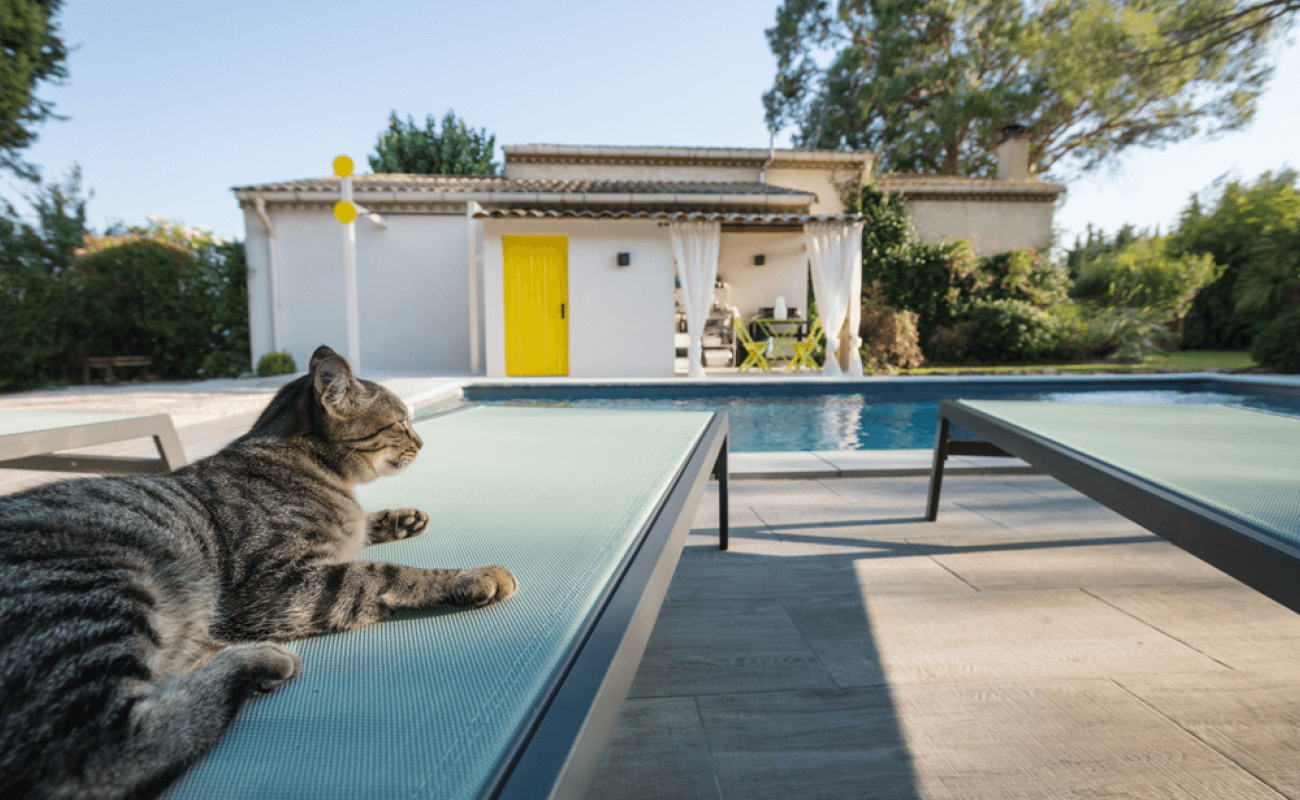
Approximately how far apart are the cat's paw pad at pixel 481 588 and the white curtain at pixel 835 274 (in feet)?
31.2

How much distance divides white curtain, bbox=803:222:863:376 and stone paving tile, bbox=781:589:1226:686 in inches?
320

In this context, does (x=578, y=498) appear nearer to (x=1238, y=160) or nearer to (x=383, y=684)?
(x=383, y=684)

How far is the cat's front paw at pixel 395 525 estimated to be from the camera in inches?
50.4

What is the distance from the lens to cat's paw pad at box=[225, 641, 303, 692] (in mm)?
714

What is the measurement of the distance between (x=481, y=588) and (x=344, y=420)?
1.63 feet

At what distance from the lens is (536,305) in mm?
9766

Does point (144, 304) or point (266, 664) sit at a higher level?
point (144, 304)

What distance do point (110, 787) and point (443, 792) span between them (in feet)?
0.91

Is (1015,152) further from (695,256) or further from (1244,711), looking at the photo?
(1244,711)

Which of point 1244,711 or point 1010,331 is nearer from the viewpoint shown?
point 1244,711

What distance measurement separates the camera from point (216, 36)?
12641 millimetres

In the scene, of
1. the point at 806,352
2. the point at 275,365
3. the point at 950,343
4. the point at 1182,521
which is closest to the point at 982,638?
the point at 1182,521

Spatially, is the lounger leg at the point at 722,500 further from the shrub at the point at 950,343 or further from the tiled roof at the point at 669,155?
A: the tiled roof at the point at 669,155

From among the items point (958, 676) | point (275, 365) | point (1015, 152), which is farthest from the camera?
point (1015, 152)
